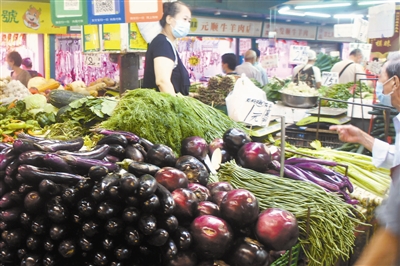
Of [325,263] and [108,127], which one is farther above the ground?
[108,127]

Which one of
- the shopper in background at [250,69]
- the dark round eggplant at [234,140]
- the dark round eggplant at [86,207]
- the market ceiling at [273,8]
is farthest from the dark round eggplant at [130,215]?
the market ceiling at [273,8]

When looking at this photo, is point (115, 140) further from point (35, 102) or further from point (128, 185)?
point (35, 102)

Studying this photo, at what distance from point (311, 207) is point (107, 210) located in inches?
35.2

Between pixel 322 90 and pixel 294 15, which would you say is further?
pixel 294 15

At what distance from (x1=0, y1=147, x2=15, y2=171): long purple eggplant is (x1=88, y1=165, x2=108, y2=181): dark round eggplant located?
1.11ft

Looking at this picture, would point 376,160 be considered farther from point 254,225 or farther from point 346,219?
point 254,225

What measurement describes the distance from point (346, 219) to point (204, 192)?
0.70 metres

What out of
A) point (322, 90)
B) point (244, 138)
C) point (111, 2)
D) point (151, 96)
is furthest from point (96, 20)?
point (322, 90)

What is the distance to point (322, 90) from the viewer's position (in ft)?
23.4

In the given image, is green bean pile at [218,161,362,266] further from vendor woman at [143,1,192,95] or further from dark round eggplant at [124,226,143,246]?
vendor woman at [143,1,192,95]

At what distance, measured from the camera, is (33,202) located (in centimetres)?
145

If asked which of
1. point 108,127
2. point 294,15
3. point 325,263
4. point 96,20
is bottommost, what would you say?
point 325,263

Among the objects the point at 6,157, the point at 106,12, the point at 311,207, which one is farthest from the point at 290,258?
the point at 106,12

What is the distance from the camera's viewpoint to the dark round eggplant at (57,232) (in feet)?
4.60
